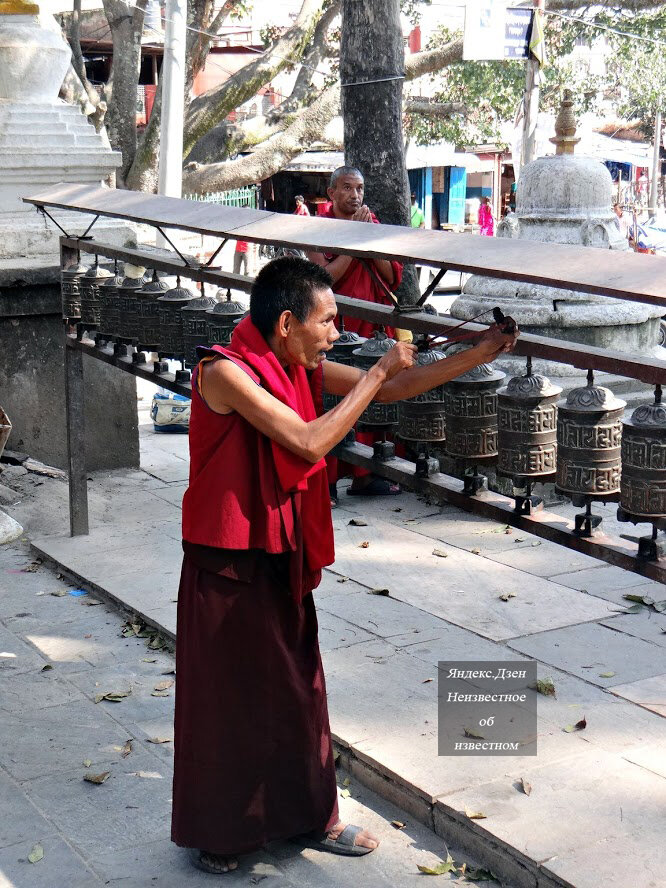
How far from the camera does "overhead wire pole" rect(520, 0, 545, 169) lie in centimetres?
1548

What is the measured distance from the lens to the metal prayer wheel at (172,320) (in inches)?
184

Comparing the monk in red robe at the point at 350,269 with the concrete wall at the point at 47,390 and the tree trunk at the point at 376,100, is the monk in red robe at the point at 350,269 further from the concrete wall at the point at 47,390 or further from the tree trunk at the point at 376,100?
the tree trunk at the point at 376,100

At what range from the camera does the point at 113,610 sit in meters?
4.82

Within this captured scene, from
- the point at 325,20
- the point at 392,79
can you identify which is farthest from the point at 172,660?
the point at 325,20

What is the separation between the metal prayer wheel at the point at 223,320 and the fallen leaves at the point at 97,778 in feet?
5.24

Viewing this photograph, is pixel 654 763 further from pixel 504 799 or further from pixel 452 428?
pixel 452 428

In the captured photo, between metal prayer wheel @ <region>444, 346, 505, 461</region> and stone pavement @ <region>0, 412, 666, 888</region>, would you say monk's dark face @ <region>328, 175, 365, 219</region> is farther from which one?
metal prayer wheel @ <region>444, 346, 505, 461</region>

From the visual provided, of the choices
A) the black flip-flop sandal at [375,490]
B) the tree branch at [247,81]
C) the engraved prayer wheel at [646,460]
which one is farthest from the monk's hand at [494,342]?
the tree branch at [247,81]

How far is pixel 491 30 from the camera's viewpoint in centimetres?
1504

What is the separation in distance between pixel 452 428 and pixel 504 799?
40.1 inches

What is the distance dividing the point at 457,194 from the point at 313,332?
28697 millimetres

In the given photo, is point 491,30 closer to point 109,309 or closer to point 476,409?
point 109,309

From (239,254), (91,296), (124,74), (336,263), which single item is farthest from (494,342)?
(239,254)

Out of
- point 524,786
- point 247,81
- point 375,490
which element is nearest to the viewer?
point 524,786
